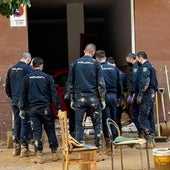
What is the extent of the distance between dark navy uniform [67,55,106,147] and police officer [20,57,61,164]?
1.25 feet

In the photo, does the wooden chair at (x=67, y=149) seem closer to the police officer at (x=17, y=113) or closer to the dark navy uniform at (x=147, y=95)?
the police officer at (x=17, y=113)

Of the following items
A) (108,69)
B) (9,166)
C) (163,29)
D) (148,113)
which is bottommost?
(9,166)

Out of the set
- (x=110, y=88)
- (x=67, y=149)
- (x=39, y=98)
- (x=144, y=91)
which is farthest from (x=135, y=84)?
(x=67, y=149)

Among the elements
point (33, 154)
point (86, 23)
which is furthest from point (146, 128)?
point (86, 23)

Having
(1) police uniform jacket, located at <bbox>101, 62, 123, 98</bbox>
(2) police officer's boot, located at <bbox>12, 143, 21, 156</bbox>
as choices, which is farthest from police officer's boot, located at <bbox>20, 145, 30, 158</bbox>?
(1) police uniform jacket, located at <bbox>101, 62, 123, 98</bbox>

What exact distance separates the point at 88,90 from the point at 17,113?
1772 millimetres

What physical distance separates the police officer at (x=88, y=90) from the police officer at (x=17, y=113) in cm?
119

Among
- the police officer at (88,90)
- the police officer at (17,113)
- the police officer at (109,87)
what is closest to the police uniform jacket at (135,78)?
the police officer at (109,87)

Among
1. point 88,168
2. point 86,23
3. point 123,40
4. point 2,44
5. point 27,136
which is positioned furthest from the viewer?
point 86,23

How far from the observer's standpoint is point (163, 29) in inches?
464

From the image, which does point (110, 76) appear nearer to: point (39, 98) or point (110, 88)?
point (110, 88)

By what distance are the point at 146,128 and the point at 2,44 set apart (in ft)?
12.1

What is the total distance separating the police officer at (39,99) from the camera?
8.91m

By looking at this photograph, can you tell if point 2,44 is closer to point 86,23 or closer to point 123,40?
point 123,40
